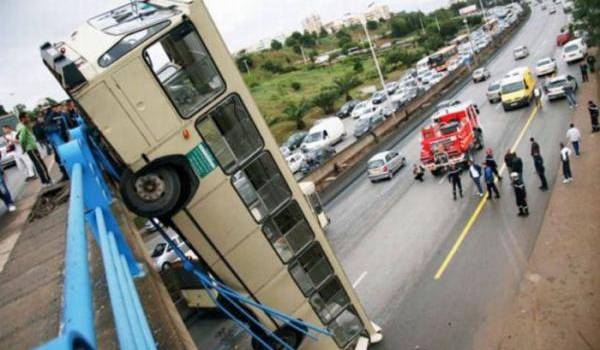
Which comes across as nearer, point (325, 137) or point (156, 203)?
point (156, 203)

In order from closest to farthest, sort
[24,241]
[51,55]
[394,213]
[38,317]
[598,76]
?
1. [38,317]
2. [51,55]
3. [24,241]
4. [394,213]
5. [598,76]

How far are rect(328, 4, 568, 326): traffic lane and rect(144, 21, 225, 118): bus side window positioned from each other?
29.3 feet

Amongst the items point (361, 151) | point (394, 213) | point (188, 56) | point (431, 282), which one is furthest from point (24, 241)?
point (361, 151)

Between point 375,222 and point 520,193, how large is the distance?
6292 mm

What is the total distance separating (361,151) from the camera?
32.4 meters

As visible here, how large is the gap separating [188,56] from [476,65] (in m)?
55.2

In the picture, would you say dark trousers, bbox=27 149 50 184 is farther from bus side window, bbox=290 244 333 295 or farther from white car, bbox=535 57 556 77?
white car, bbox=535 57 556 77

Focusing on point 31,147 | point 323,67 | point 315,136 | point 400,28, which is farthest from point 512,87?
point 400,28

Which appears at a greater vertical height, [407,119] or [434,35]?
[407,119]

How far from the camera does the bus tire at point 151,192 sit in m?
6.39

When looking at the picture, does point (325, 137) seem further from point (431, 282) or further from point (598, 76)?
point (431, 282)

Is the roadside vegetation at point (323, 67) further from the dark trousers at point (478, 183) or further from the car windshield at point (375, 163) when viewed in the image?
the dark trousers at point (478, 183)

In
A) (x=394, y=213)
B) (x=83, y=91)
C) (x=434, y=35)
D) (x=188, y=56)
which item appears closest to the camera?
(x=83, y=91)

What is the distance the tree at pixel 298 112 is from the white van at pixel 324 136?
42.5 feet
